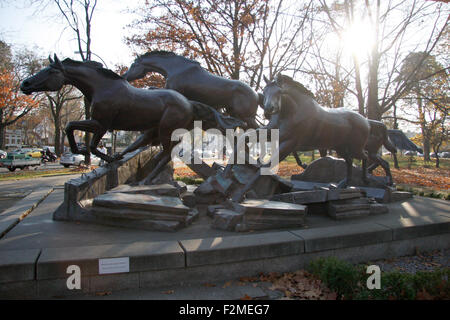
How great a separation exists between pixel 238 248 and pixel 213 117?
361cm

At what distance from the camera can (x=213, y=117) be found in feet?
21.0

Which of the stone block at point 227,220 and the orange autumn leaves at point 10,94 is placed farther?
the orange autumn leaves at point 10,94

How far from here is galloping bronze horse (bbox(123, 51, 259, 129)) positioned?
265 inches

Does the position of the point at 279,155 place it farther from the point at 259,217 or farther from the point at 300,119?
the point at 259,217

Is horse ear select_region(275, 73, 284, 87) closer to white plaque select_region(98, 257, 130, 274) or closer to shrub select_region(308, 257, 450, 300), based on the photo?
shrub select_region(308, 257, 450, 300)

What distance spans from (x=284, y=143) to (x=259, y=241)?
2351 mm

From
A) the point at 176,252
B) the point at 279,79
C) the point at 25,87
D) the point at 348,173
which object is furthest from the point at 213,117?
the point at 176,252

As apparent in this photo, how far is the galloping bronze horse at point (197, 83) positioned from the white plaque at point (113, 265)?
4505mm

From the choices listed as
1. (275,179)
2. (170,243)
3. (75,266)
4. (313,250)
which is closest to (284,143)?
(275,179)

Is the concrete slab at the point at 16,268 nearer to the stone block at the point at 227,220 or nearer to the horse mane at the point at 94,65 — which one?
the stone block at the point at 227,220

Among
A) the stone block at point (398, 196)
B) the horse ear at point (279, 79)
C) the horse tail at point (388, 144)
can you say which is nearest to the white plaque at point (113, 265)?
the horse ear at point (279, 79)

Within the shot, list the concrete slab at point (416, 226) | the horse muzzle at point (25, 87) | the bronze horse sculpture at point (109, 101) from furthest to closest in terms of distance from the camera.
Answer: the bronze horse sculpture at point (109, 101) → the horse muzzle at point (25, 87) → the concrete slab at point (416, 226)

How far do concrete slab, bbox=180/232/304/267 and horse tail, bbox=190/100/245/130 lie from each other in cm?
308

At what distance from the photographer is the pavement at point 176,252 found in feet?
9.48
